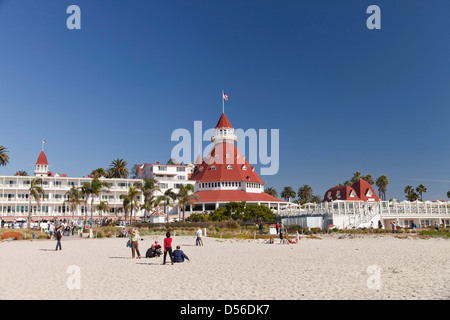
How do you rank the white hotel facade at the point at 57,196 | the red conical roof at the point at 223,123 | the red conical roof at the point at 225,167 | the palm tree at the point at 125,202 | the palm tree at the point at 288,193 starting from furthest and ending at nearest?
the palm tree at the point at 288,193
the red conical roof at the point at 223,123
the red conical roof at the point at 225,167
the white hotel facade at the point at 57,196
the palm tree at the point at 125,202

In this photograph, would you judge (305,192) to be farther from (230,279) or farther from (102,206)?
(230,279)

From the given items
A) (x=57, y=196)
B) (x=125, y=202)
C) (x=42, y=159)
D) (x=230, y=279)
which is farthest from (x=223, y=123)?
(x=230, y=279)

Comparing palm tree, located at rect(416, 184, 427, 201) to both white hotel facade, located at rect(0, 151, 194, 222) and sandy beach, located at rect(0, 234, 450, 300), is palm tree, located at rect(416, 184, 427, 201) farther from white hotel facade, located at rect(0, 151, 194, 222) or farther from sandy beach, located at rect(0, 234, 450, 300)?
sandy beach, located at rect(0, 234, 450, 300)

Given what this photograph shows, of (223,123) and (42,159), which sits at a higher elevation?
(223,123)

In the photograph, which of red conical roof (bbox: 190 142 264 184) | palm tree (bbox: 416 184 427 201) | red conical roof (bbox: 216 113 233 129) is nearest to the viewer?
red conical roof (bbox: 190 142 264 184)

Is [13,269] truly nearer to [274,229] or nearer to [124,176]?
[274,229]

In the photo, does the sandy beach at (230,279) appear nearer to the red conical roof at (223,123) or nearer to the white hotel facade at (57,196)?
the white hotel facade at (57,196)

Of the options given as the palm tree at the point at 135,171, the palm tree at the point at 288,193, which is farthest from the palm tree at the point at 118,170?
the palm tree at the point at 288,193

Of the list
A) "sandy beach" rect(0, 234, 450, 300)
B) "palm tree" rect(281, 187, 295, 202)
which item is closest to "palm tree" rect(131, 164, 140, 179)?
"palm tree" rect(281, 187, 295, 202)

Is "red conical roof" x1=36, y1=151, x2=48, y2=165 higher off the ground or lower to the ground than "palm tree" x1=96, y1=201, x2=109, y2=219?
higher

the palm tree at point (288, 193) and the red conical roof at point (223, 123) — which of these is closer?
the red conical roof at point (223, 123)
